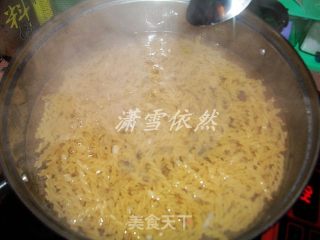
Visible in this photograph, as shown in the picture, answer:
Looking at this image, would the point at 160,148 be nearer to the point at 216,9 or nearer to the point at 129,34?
the point at 216,9

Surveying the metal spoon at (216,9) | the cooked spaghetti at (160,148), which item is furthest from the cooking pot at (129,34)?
the metal spoon at (216,9)

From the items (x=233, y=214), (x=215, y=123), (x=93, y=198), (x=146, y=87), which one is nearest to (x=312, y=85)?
(x=215, y=123)

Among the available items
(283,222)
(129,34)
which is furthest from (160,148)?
(129,34)

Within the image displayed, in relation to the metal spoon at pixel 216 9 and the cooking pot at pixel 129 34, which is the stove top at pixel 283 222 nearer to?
the cooking pot at pixel 129 34

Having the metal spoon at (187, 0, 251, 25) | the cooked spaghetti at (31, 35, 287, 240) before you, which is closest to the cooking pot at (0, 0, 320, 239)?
the cooked spaghetti at (31, 35, 287, 240)

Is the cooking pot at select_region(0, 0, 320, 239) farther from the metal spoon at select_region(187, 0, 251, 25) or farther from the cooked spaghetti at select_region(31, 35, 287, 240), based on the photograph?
the metal spoon at select_region(187, 0, 251, 25)
